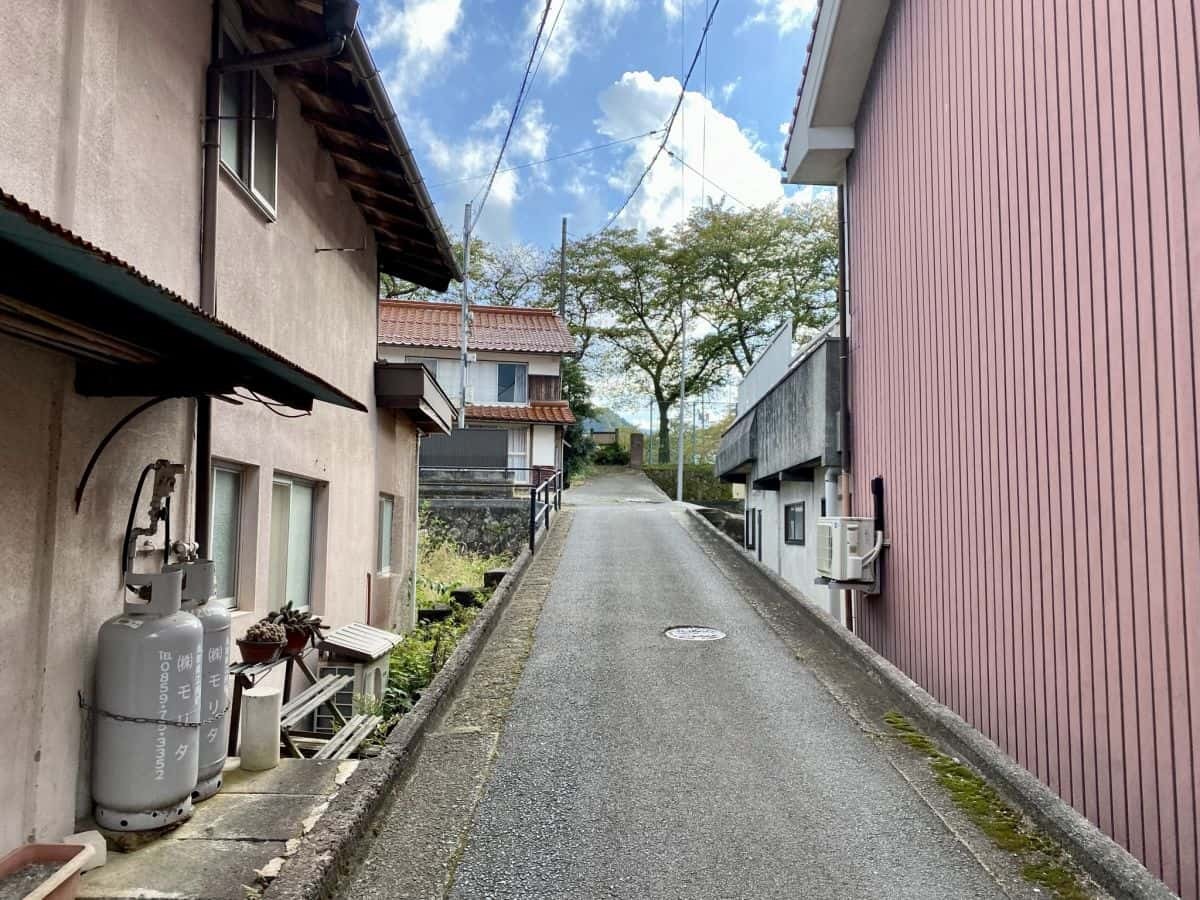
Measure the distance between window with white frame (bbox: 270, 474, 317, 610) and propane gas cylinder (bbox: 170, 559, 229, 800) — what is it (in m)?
1.75

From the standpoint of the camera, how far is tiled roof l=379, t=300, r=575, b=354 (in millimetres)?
24344

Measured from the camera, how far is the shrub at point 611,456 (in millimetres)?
39000

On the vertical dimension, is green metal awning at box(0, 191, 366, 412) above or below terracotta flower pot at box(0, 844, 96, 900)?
above

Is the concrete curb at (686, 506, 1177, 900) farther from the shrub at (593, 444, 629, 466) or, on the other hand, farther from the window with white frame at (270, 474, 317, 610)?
the shrub at (593, 444, 629, 466)

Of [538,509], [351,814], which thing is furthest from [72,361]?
[538,509]

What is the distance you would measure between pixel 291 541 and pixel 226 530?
3.70 ft

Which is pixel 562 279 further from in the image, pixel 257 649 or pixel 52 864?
pixel 52 864

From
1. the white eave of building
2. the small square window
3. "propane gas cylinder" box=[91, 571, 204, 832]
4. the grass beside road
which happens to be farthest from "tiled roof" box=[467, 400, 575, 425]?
"propane gas cylinder" box=[91, 571, 204, 832]

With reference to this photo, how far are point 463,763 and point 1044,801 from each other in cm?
310

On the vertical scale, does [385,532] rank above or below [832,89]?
below

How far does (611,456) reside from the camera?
39.2 metres

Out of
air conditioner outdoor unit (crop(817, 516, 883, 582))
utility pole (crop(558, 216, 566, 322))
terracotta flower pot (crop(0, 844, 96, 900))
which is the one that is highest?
utility pole (crop(558, 216, 566, 322))

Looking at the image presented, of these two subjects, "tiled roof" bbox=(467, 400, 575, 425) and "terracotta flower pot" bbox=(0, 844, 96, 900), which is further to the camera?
"tiled roof" bbox=(467, 400, 575, 425)

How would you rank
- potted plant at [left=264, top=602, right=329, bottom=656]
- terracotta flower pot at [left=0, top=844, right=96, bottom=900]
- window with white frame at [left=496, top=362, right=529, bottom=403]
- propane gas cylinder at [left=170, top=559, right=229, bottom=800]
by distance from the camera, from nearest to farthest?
1. terracotta flower pot at [left=0, top=844, right=96, bottom=900]
2. propane gas cylinder at [left=170, top=559, right=229, bottom=800]
3. potted plant at [left=264, top=602, right=329, bottom=656]
4. window with white frame at [left=496, top=362, right=529, bottom=403]
